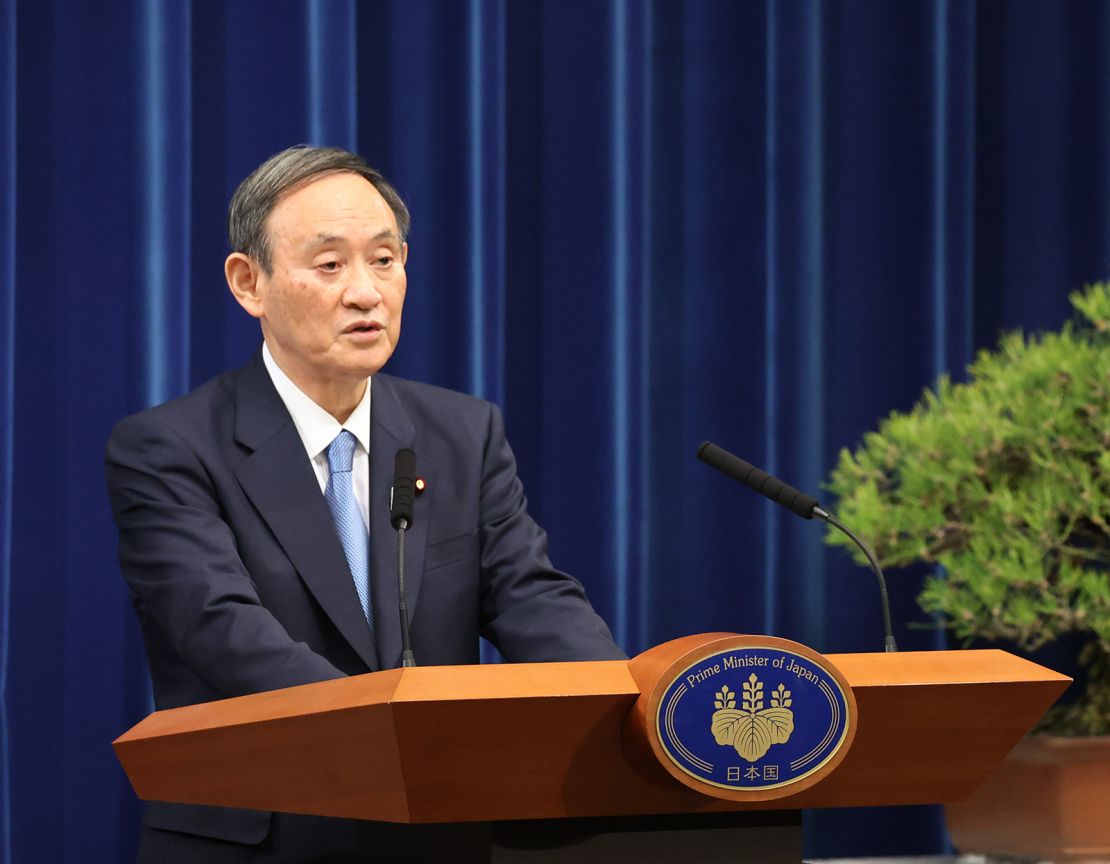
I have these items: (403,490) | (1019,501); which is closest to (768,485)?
(403,490)

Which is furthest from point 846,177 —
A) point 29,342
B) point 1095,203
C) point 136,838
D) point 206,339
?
point 136,838

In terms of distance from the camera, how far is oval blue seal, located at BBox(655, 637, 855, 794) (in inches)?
39.5

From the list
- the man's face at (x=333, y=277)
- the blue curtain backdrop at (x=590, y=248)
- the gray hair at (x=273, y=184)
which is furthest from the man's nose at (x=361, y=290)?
the blue curtain backdrop at (x=590, y=248)

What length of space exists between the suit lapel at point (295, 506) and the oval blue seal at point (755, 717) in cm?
73

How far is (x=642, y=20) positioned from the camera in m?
2.79

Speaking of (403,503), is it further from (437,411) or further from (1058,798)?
(1058,798)

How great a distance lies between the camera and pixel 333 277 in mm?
1777

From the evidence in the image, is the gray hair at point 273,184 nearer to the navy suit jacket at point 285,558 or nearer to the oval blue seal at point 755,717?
the navy suit jacket at point 285,558

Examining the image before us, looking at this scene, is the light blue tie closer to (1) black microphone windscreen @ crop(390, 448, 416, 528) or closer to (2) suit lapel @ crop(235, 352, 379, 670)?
(2) suit lapel @ crop(235, 352, 379, 670)

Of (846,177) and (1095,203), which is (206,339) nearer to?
(846,177)

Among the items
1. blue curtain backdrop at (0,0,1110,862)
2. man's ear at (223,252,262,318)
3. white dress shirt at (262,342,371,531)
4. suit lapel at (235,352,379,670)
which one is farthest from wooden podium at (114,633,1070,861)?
blue curtain backdrop at (0,0,1110,862)

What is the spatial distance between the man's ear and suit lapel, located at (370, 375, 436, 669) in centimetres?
19

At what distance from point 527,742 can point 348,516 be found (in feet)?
2.55

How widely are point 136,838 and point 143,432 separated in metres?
1.05
